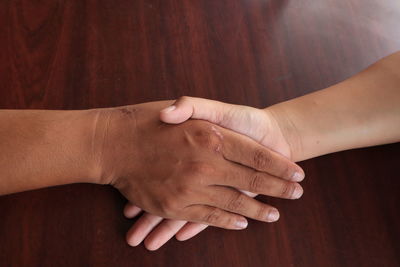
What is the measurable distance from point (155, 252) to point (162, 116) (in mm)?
262

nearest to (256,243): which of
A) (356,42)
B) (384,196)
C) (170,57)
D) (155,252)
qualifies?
(155,252)

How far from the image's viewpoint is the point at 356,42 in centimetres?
87

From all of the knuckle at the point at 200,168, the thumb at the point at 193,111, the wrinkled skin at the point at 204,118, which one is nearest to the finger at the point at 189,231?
the wrinkled skin at the point at 204,118

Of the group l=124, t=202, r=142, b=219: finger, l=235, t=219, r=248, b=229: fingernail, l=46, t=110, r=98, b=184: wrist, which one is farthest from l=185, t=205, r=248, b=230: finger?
l=46, t=110, r=98, b=184: wrist

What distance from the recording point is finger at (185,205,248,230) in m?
0.63

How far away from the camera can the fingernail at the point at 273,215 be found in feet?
2.13

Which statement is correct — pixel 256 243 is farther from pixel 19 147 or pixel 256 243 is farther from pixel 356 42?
pixel 356 42

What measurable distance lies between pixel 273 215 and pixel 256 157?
0.12 metres

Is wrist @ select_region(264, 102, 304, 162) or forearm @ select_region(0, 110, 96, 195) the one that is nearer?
forearm @ select_region(0, 110, 96, 195)

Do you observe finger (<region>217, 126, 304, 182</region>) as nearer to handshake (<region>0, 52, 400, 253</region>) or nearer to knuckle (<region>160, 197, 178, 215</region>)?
handshake (<region>0, 52, 400, 253</region>)

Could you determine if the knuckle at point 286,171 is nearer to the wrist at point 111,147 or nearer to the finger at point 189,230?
the finger at point 189,230

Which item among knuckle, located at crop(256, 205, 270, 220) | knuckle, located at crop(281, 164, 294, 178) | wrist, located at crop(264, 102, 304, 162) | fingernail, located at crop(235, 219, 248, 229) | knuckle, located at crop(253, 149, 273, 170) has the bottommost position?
fingernail, located at crop(235, 219, 248, 229)

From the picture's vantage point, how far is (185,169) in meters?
0.63


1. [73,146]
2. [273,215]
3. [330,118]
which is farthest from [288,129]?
[73,146]
